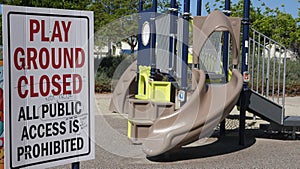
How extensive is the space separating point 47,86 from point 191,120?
12.8 ft

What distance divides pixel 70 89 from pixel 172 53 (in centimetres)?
572

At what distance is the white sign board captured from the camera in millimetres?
2836

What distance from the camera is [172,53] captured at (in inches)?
343

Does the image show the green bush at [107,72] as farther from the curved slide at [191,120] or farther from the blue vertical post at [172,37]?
the curved slide at [191,120]

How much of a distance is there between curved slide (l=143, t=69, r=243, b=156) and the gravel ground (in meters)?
0.35

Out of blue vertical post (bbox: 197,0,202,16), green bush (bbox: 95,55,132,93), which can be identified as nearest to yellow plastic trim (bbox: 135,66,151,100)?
blue vertical post (bbox: 197,0,202,16)

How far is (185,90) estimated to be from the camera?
7.68 metres

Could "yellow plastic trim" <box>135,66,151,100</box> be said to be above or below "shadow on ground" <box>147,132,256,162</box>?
above

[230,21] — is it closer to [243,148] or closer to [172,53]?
[172,53]

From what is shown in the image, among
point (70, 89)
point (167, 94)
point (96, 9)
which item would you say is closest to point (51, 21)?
point (70, 89)

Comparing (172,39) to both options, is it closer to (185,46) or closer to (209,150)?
(185,46)

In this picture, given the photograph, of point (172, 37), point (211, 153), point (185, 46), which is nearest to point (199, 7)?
point (172, 37)

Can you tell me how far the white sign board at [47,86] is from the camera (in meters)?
2.84

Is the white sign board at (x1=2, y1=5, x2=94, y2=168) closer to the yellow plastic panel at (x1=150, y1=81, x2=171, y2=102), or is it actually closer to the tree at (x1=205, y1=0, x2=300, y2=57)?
the yellow plastic panel at (x1=150, y1=81, x2=171, y2=102)
